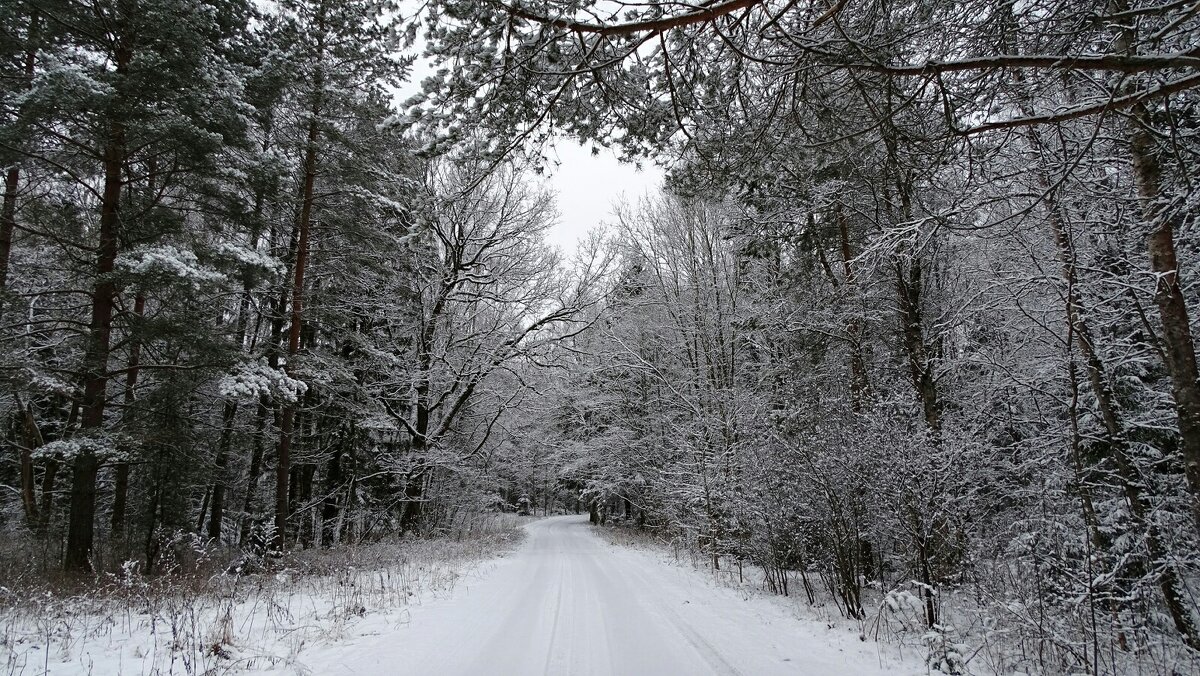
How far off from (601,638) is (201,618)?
4.55 meters

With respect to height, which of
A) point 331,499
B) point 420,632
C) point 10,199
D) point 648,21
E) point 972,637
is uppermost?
point 10,199

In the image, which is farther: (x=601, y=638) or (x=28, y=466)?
(x=28, y=466)

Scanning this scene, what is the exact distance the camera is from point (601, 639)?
5.61m

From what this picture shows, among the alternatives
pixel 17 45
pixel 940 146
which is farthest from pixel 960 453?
pixel 17 45

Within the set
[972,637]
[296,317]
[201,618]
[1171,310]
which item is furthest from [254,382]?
[1171,310]

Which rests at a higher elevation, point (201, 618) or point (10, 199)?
point (10, 199)

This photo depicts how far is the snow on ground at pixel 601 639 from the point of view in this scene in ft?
15.0

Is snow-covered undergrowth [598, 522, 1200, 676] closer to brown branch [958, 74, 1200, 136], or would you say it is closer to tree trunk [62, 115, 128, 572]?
brown branch [958, 74, 1200, 136]

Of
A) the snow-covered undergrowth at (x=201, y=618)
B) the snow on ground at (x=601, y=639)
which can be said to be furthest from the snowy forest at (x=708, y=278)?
the snow-covered undergrowth at (x=201, y=618)

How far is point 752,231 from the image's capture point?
35.1ft

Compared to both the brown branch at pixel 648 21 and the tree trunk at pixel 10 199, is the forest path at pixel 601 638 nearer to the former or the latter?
the brown branch at pixel 648 21

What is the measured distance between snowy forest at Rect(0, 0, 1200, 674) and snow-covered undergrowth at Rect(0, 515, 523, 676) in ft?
5.00

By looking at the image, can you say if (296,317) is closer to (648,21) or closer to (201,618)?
(201,618)

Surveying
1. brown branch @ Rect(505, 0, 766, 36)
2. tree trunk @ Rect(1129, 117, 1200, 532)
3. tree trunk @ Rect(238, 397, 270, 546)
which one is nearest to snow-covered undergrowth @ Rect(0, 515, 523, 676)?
brown branch @ Rect(505, 0, 766, 36)
